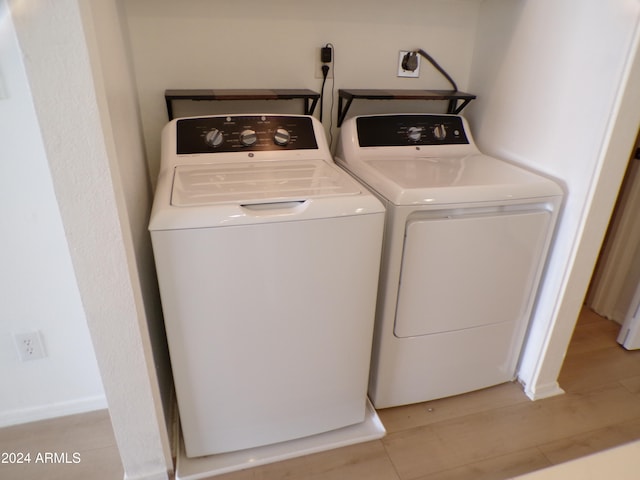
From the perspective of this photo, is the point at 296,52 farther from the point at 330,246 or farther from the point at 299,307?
the point at 299,307

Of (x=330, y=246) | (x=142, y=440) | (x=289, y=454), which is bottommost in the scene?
(x=289, y=454)

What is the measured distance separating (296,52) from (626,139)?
1205 millimetres

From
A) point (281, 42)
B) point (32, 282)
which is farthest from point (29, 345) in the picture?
point (281, 42)

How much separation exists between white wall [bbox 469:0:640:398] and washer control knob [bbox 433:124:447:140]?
0.19 m

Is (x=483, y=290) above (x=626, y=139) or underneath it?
underneath

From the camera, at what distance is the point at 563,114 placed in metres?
1.40

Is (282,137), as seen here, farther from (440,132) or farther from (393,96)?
(440,132)

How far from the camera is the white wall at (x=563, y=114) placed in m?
1.25

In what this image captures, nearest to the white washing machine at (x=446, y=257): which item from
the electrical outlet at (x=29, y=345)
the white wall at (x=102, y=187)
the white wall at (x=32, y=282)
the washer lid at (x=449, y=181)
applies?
the washer lid at (x=449, y=181)

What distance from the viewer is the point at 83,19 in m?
0.80

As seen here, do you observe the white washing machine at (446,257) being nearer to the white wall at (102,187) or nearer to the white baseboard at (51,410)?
the white wall at (102,187)

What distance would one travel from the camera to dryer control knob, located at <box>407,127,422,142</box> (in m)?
1.75

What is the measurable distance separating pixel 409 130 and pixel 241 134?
705 mm

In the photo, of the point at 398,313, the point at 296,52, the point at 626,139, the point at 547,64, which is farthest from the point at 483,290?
the point at 296,52
